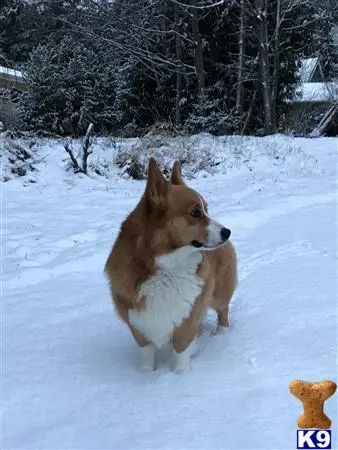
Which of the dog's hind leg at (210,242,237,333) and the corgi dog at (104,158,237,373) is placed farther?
the dog's hind leg at (210,242,237,333)

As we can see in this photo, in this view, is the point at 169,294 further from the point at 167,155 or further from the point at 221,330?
the point at 167,155

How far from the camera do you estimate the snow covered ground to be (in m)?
2.33

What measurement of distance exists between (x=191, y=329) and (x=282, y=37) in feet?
60.4

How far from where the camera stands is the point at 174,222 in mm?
2791

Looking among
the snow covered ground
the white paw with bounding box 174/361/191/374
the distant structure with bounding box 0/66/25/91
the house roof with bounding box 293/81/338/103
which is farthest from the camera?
the distant structure with bounding box 0/66/25/91

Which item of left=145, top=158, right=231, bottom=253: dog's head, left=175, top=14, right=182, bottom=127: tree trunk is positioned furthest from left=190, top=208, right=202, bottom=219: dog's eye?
left=175, top=14, right=182, bottom=127: tree trunk

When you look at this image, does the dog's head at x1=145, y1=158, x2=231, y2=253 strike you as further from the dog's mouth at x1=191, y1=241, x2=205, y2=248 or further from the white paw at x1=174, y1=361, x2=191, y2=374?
the white paw at x1=174, y1=361, x2=191, y2=374

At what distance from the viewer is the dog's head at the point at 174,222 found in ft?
9.18

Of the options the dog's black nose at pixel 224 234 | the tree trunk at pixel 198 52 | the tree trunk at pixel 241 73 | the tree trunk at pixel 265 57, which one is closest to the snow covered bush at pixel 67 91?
the tree trunk at pixel 198 52

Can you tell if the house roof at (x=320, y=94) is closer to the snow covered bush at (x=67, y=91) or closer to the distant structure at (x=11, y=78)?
the snow covered bush at (x=67, y=91)

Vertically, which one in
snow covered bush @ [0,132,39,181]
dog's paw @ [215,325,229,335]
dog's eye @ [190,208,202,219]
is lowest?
dog's paw @ [215,325,229,335]

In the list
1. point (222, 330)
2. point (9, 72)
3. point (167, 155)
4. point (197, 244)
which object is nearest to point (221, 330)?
point (222, 330)

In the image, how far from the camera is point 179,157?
36.9 ft

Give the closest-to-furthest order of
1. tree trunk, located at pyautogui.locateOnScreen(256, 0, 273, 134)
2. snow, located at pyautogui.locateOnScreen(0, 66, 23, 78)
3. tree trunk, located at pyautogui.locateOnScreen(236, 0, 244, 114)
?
tree trunk, located at pyautogui.locateOnScreen(256, 0, 273, 134) → tree trunk, located at pyautogui.locateOnScreen(236, 0, 244, 114) → snow, located at pyautogui.locateOnScreen(0, 66, 23, 78)
